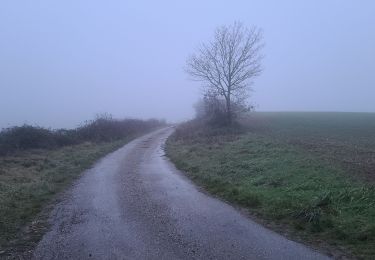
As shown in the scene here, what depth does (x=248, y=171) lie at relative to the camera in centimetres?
1969

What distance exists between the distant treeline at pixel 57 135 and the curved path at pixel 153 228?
1790 centimetres

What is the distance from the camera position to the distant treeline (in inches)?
1367

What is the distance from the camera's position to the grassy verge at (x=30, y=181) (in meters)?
12.6

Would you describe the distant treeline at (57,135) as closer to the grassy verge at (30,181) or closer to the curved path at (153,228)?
the grassy verge at (30,181)

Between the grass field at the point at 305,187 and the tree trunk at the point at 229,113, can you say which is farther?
the tree trunk at the point at 229,113

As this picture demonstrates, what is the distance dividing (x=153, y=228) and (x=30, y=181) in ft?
36.6

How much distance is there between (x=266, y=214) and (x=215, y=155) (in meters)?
14.4

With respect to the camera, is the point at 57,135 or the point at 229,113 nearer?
the point at 57,135

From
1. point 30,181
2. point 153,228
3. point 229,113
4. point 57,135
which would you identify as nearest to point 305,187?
point 153,228

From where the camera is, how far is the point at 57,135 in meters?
40.7

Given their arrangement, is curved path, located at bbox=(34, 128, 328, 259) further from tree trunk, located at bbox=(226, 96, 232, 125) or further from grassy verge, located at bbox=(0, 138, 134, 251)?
tree trunk, located at bbox=(226, 96, 232, 125)

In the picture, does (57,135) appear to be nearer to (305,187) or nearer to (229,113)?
(229,113)

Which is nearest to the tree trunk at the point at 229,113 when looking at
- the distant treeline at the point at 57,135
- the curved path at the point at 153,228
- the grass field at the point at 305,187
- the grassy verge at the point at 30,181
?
the distant treeline at the point at 57,135

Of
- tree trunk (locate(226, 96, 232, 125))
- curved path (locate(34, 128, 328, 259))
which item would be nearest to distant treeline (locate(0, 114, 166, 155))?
tree trunk (locate(226, 96, 232, 125))
